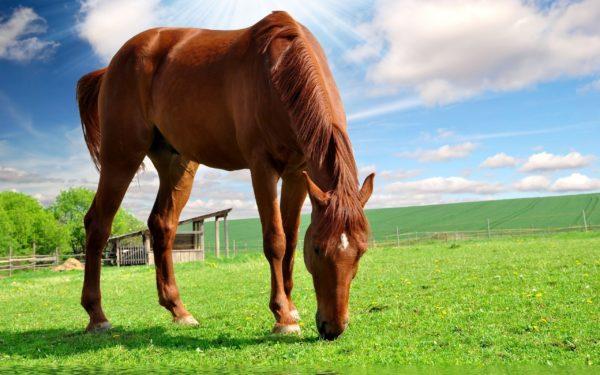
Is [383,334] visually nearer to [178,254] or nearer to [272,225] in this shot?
[272,225]

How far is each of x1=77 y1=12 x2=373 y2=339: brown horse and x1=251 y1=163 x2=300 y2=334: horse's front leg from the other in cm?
1

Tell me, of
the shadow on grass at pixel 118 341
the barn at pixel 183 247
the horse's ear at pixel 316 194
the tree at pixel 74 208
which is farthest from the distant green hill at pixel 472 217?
the horse's ear at pixel 316 194

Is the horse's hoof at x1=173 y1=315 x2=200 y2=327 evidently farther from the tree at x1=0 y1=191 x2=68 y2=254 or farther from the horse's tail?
the tree at x1=0 y1=191 x2=68 y2=254

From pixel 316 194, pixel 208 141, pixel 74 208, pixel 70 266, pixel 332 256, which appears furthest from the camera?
pixel 74 208

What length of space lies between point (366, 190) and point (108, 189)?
415 centimetres

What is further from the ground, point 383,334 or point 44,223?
point 44,223

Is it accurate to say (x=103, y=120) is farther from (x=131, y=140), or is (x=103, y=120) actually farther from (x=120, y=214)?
(x=120, y=214)

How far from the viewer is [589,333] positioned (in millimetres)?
5312

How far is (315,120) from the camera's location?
4941 millimetres

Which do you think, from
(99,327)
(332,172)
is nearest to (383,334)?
(332,172)

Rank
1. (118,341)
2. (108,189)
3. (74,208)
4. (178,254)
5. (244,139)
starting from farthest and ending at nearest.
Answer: (74,208), (178,254), (108,189), (118,341), (244,139)

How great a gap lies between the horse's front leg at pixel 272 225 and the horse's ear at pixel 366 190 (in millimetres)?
1054

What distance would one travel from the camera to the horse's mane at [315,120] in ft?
14.2

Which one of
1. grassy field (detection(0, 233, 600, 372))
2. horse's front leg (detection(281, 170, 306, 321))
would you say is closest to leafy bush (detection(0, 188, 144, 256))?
grassy field (detection(0, 233, 600, 372))
